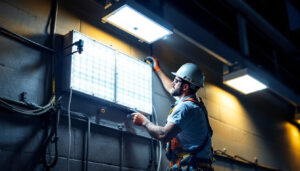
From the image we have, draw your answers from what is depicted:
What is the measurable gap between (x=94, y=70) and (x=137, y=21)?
0.77m

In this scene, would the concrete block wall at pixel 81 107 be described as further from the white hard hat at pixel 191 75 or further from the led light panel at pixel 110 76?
the white hard hat at pixel 191 75

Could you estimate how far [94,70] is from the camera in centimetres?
397

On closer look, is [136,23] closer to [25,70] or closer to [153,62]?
[153,62]

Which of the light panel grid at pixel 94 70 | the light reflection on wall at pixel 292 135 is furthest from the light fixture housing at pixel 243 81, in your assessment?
the light panel grid at pixel 94 70

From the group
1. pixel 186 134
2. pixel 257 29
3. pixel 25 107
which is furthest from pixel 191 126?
pixel 257 29

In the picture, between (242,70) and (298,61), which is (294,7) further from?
(242,70)

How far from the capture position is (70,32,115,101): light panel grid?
375 cm

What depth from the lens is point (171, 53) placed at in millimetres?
5375

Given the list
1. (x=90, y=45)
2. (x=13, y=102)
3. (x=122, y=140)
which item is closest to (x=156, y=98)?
(x=122, y=140)

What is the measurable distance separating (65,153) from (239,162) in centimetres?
348

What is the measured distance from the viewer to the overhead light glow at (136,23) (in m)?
4.04

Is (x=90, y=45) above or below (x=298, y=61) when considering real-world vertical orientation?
below

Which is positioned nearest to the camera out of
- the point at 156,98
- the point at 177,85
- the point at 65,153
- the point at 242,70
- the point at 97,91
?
the point at 65,153

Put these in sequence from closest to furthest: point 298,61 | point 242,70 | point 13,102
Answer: point 13,102 < point 242,70 < point 298,61
